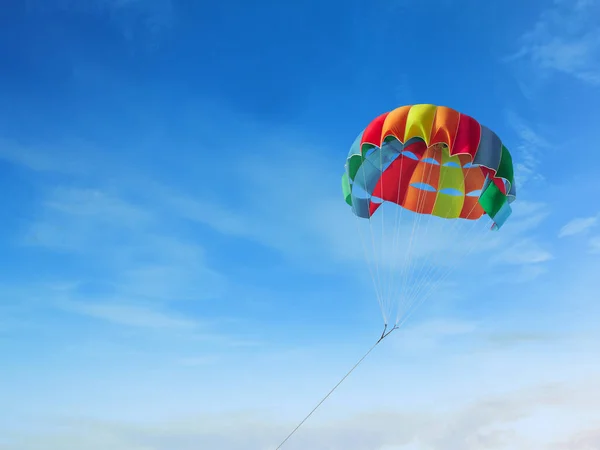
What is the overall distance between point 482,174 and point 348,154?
Result: 16.2 ft

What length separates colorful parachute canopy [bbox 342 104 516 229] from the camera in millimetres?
19656

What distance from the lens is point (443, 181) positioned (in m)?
22.3

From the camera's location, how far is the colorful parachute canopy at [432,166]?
19.7 metres

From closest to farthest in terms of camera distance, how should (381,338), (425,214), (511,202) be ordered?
(381,338)
(511,202)
(425,214)

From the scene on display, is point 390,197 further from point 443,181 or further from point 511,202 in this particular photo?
point 511,202

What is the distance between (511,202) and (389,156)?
15.2 feet

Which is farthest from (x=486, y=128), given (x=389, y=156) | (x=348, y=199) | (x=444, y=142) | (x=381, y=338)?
(x=381, y=338)

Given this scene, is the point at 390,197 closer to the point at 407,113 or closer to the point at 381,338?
the point at 407,113

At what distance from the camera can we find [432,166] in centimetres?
2194

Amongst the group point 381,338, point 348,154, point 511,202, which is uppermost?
point 348,154

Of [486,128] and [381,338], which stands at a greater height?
[486,128]

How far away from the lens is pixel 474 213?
22922 mm

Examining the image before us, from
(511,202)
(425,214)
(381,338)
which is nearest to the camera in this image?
(381,338)

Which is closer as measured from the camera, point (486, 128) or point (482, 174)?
point (486, 128)
